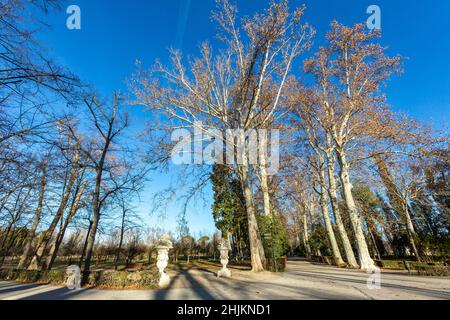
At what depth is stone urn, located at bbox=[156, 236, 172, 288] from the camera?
7930 millimetres

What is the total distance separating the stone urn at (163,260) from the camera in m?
7.93

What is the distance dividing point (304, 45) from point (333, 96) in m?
4.95

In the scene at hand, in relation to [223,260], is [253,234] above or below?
above

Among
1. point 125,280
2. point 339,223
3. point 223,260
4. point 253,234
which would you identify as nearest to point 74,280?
point 125,280

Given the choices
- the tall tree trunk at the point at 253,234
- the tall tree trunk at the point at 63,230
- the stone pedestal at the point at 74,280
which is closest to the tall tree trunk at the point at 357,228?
the tall tree trunk at the point at 253,234

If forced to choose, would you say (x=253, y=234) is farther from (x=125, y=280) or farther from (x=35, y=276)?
(x=35, y=276)

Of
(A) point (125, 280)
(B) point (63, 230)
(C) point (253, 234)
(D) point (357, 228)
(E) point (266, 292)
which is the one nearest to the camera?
(E) point (266, 292)

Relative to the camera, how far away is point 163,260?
8.26 meters

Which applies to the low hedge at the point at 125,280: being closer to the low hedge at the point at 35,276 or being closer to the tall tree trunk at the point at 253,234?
the low hedge at the point at 35,276

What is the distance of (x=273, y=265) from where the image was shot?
12.1m

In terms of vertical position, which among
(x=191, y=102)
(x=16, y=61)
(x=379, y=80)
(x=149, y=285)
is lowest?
(x=149, y=285)
